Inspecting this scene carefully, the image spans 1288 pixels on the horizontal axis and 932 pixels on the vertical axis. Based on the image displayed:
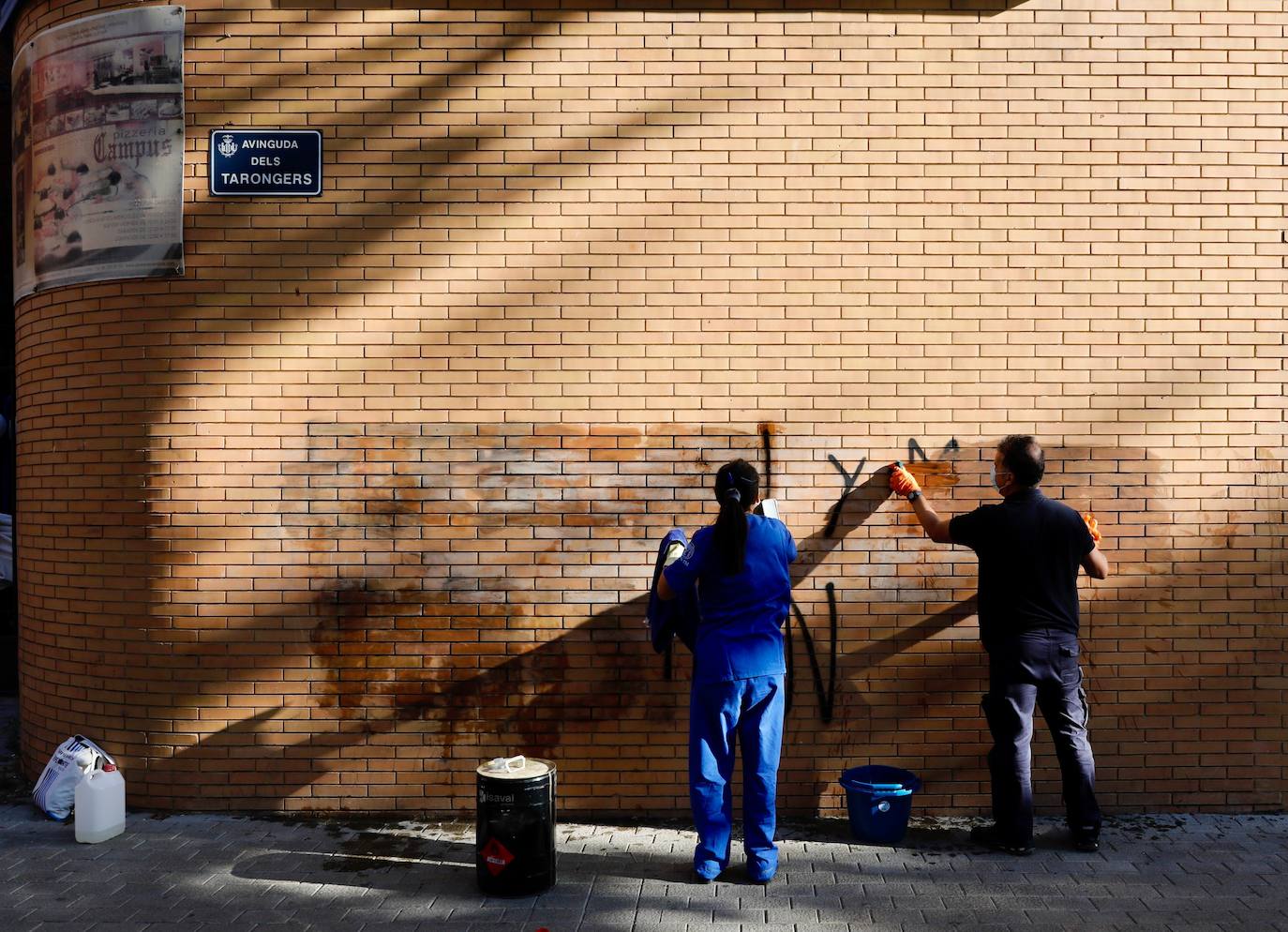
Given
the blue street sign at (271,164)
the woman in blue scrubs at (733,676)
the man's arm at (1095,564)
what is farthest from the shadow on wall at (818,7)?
the man's arm at (1095,564)

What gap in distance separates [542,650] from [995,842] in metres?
2.53

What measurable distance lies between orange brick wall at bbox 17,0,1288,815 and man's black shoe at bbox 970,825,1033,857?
43 cm

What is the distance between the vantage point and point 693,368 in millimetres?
5520

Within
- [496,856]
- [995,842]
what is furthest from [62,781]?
[995,842]

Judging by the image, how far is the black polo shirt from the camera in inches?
195

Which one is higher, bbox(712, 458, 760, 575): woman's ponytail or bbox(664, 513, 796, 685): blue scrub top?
bbox(712, 458, 760, 575): woman's ponytail

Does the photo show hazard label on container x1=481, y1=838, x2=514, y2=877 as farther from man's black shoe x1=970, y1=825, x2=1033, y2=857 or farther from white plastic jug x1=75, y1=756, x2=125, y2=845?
man's black shoe x1=970, y1=825, x2=1033, y2=857

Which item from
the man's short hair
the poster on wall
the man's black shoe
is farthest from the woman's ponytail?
the poster on wall

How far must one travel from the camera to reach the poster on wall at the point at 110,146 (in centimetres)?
560

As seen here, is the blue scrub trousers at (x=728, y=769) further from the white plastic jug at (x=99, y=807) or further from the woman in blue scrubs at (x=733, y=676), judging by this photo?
the white plastic jug at (x=99, y=807)

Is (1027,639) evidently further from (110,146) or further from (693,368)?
(110,146)

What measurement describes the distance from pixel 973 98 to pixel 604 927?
4629mm

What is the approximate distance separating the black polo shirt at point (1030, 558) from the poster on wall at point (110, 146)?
460 cm

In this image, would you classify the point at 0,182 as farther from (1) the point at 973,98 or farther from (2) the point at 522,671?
(1) the point at 973,98
